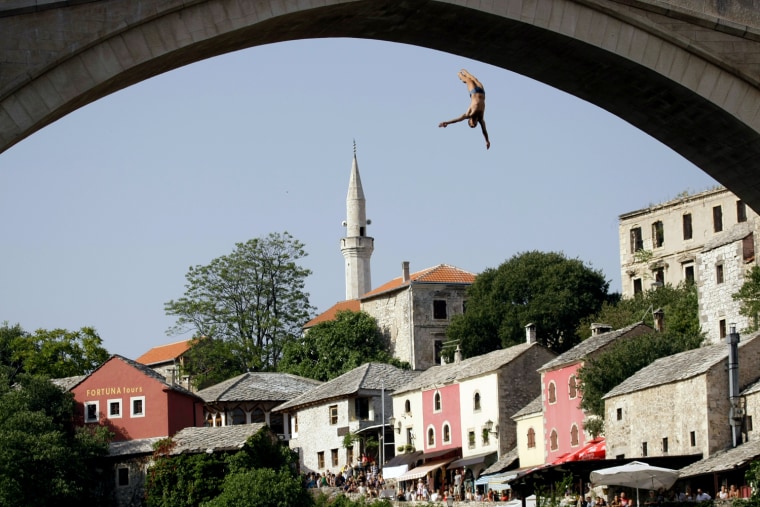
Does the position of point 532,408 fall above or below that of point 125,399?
below

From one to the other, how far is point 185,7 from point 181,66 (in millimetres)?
513

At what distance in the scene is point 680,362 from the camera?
4188 centimetres

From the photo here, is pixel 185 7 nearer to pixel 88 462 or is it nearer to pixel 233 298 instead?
pixel 88 462

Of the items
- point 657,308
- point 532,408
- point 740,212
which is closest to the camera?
point 532,408

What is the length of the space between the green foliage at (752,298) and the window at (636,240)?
838 inches

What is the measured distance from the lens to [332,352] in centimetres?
7800

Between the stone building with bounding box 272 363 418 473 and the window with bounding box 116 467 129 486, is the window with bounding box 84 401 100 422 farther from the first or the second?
the stone building with bounding box 272 363 418 473

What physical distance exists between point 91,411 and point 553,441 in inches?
784

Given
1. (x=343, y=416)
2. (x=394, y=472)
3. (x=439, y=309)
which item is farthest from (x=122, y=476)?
(x=439, y=309)

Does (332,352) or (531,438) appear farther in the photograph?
(332,352)

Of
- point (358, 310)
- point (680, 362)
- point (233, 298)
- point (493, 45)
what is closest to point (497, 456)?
point (680, 362)

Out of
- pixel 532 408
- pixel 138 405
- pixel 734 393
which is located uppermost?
pixel 138 405

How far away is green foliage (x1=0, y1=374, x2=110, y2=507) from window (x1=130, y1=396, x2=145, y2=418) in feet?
4.74

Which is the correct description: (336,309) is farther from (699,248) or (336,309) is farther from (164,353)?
(699,248)
